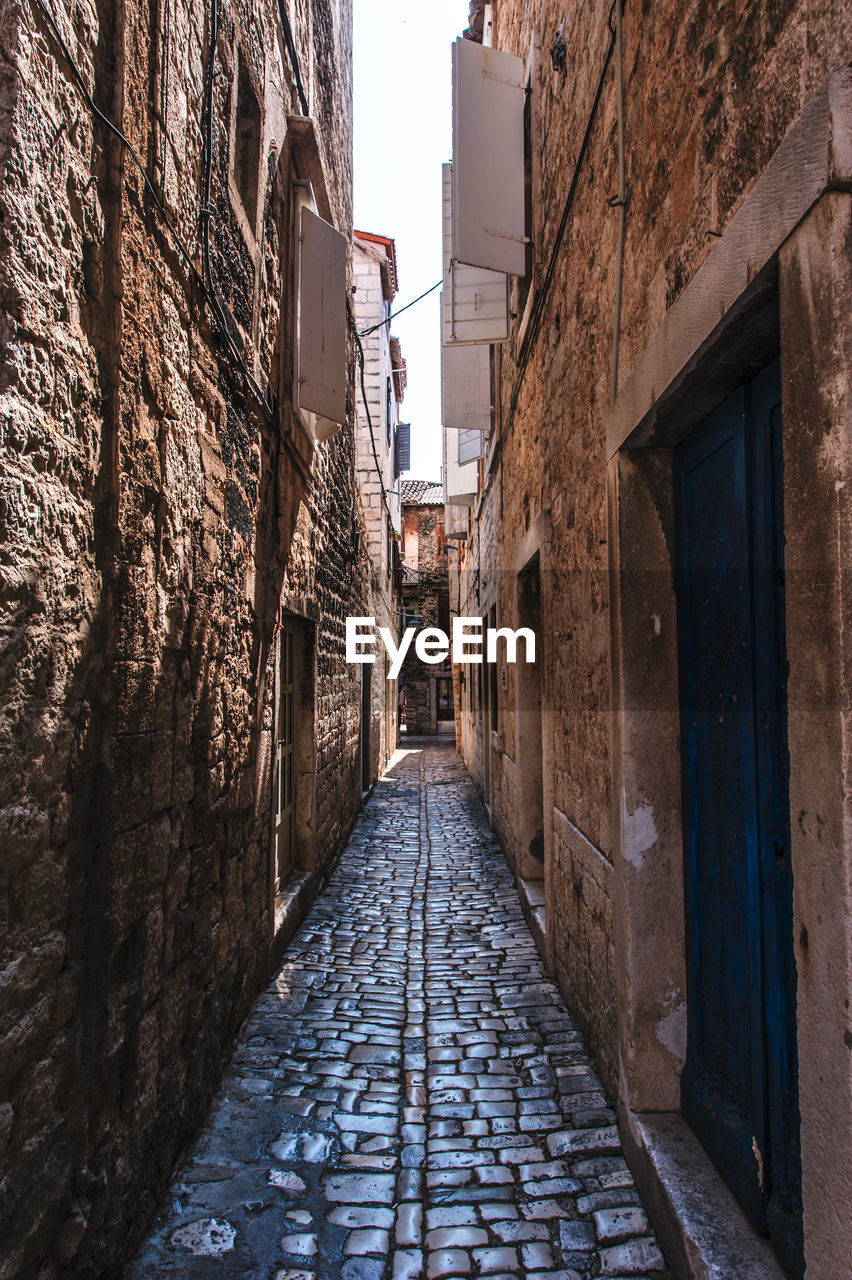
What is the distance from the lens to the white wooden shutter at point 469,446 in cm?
894

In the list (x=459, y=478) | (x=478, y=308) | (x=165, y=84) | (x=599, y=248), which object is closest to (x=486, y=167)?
(x=478, y=308)

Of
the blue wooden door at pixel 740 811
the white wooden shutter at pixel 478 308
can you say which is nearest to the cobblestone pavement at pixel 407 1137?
the blue wooden door at pixel 740 811

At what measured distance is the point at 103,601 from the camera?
5.95ft

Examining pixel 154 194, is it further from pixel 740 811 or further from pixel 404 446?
pixel 404 446

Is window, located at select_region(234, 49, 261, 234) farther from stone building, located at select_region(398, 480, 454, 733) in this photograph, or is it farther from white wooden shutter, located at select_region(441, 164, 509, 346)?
stone building, located at select_region(398, 480, 454, 733)

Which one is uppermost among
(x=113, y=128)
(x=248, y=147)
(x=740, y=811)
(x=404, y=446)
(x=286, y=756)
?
(x=404, y=446)

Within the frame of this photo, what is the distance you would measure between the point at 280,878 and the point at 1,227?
395 centimetres

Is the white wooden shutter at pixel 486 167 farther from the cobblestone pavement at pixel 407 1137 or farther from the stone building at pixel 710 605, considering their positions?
the cobblestone pavement at pixel 407 1137

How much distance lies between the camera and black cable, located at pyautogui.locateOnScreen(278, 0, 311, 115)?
3.94m

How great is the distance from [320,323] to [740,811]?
379 centimetres

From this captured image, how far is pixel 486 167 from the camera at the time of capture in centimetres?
446

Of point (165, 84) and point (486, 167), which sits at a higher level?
point (486, 167)

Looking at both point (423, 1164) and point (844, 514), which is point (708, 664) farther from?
point (423, 1164)

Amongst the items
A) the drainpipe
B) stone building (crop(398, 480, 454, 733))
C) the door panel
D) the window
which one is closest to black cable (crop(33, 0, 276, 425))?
the window
